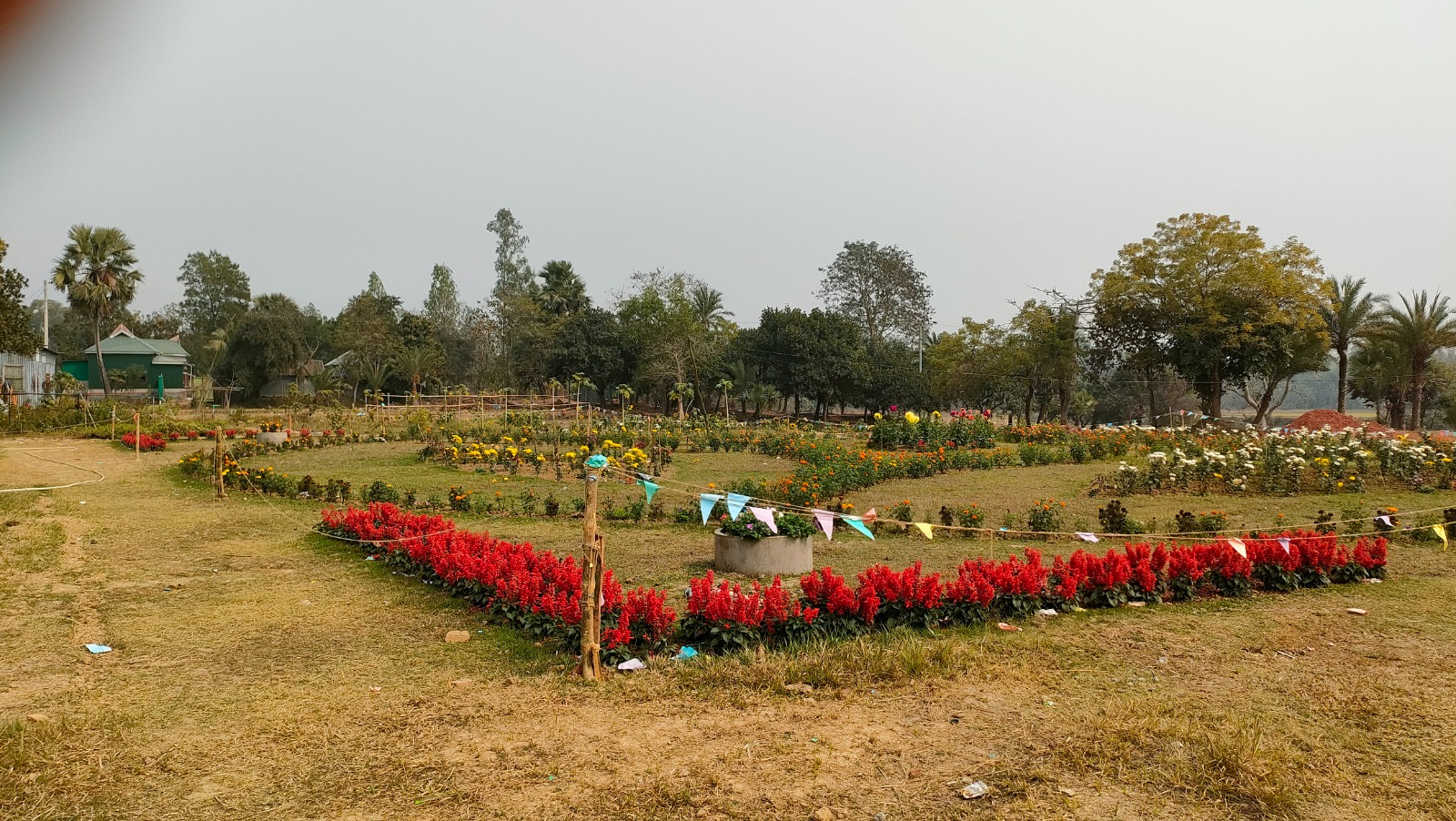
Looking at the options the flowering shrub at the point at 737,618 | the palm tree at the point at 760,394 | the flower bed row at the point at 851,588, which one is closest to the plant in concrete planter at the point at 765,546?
the flower bed row at the point at 851,588

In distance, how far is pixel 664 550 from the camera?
9.43 meters

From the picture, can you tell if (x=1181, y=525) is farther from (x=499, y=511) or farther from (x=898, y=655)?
(x=499, y=511)

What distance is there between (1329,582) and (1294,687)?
11.6 ft

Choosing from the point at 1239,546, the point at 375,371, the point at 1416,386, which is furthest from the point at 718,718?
the point at 375,371

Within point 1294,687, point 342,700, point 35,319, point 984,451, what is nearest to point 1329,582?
point 1294,687

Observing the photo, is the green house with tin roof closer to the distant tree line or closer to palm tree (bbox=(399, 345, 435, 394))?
the distant tree line

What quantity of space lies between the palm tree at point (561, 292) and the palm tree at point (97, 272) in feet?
66.9

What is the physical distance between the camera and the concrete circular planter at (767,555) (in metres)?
8.12

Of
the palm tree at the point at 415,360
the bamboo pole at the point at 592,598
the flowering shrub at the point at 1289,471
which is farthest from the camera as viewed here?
the palm tree at the point at 415,360

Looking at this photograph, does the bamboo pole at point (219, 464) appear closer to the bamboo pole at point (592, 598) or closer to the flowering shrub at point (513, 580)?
the flowering shrub at point (513, 580)

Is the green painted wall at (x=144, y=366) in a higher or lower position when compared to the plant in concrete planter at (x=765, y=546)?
higher

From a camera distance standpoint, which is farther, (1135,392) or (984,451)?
(1135,392)

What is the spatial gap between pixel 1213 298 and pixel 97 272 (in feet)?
152

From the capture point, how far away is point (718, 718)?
472 centimetres
